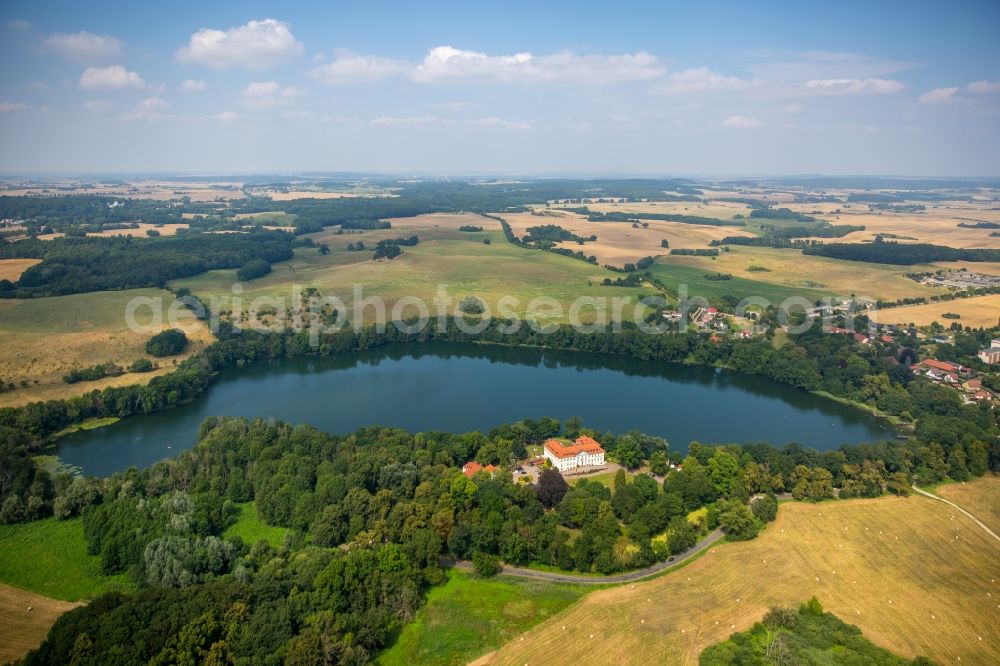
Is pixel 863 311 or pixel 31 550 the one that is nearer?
pixel 31 550

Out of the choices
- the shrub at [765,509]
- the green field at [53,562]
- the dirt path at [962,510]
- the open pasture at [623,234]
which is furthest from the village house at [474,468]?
the open pasture at [623,234]

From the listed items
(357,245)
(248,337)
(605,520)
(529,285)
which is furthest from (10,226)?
(605,520)

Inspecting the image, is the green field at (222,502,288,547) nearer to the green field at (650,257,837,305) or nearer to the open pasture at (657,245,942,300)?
the green field at (650,257,837,305)

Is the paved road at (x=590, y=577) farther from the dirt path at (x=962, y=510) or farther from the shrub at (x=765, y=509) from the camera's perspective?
the dirt path at (x=962, y=510)

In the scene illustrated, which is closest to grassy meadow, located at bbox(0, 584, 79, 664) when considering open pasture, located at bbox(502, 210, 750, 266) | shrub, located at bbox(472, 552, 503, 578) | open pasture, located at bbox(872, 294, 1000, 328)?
shrub, located at bbox(472, 552, 503, 578)

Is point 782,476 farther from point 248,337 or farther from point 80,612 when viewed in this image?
point 248,337

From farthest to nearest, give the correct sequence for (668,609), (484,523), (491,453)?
(491,453) < (484,523) < (668,609)
